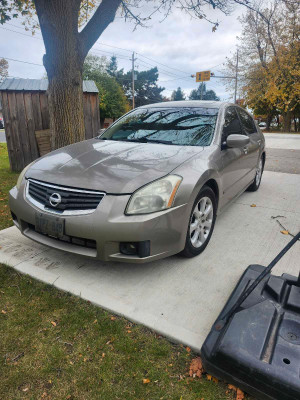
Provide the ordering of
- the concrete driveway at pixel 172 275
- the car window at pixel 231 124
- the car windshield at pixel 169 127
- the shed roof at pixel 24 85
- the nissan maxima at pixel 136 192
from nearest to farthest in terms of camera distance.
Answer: the concrete driveway at pixel 172 275
the nissan maxima at pixel 136 192
the car windshield at pixel 169 127
the car window at pixel 231 124
the shed roof at pixel 24 85

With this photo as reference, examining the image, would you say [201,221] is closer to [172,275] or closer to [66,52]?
[172,275]

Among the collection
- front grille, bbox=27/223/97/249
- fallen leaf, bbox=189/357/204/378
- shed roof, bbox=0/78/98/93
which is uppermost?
shed roof, bbox=0/78/98/93

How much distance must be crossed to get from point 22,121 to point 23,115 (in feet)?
0.43

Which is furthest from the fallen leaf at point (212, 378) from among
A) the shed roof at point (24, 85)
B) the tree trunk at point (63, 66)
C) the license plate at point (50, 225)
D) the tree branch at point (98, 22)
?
the shed roof at point (24, 85)

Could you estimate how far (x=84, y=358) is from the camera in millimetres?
1748

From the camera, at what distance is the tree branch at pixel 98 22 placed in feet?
14.8

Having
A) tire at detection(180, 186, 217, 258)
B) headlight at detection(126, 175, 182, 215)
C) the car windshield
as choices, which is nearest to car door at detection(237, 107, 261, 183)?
the car windshield

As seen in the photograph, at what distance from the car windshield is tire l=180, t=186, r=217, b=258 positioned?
592mm

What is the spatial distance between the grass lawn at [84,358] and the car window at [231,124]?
87.3 inches

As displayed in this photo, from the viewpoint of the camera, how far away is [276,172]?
673cm

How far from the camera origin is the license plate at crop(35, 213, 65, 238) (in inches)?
89.1

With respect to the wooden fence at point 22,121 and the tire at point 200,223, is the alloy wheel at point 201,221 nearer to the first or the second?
the tire at point 200,223

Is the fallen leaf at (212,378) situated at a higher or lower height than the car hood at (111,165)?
lower

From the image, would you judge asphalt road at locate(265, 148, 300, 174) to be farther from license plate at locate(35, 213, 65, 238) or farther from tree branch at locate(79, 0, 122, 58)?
license plate at locate(35, 213, 65, 238)
